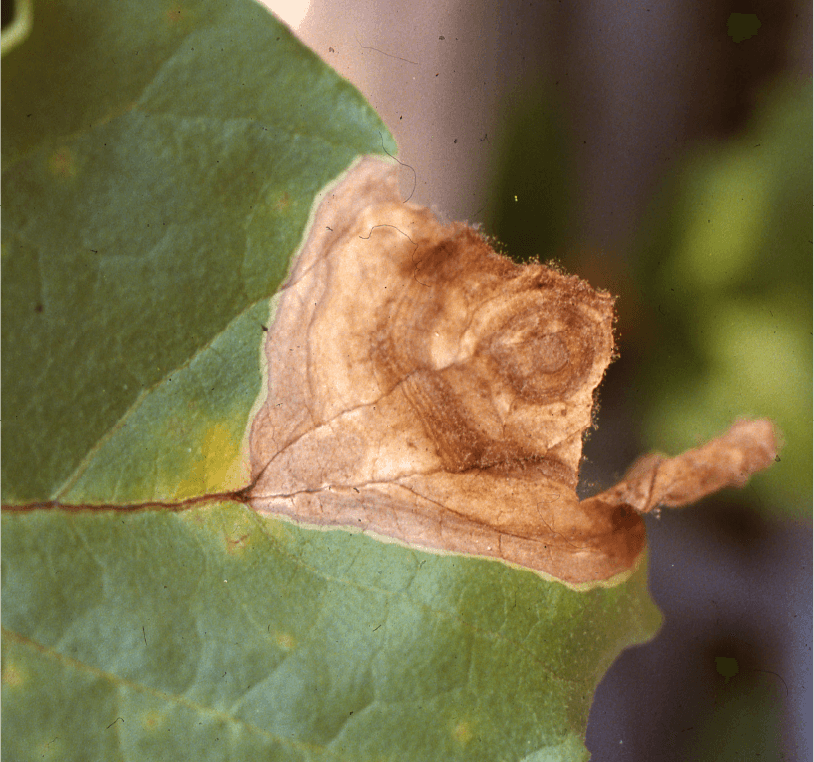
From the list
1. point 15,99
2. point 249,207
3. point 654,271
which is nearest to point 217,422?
point 249,207

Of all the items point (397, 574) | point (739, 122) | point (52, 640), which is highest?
point (739, 122)

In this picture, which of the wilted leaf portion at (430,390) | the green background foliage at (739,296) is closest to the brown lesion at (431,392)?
the wilted leaf portion at (430,390)

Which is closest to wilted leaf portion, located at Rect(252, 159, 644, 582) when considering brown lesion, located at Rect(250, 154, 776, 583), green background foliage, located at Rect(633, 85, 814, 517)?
brown lesion, located at Rect(250, 154, 776, 583)

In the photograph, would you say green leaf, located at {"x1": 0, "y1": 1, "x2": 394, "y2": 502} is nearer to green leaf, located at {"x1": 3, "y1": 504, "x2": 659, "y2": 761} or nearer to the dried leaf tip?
green leaf, located at {"x1": 3, "y1": 504, "x2": 659, "y2": 761}

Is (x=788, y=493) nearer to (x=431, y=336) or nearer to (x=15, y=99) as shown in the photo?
(x=431, y=336)

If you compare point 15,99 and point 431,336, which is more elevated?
point 15,99

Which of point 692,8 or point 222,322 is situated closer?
point 222,322
